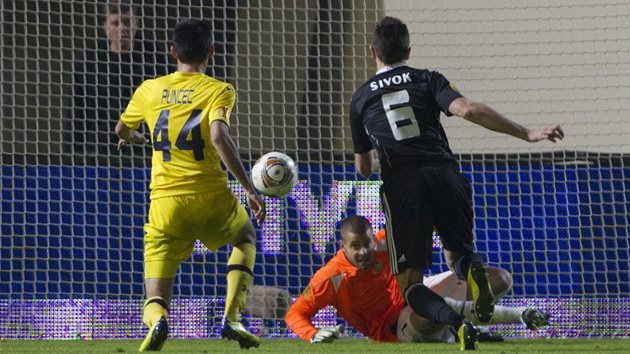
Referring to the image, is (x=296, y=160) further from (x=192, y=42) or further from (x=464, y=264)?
(x=464, y=264)

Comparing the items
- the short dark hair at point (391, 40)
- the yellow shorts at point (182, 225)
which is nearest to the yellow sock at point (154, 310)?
the yellow shorts at point (182, 225)

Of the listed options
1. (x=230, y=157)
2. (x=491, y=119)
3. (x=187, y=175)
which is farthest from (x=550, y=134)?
(x=187, y=175)

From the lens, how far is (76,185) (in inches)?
280

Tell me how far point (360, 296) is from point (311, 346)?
0.55 m

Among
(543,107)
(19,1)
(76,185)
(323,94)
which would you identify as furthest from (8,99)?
(543,107)

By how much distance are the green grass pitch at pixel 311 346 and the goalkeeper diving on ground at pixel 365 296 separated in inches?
4.6

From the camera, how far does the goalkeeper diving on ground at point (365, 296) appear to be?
590 centimetres

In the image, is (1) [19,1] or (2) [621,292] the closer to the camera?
(2) [621,292]

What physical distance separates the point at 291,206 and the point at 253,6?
2192 mm

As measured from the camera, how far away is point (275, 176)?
539 cm

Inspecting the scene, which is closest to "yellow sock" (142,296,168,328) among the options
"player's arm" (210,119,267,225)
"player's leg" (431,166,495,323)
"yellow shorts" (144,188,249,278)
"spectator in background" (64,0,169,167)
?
"yellow shorts" (144,188,249,278)

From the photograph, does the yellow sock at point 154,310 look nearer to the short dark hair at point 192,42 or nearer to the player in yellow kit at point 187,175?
the player in yellow kit at point 187,175

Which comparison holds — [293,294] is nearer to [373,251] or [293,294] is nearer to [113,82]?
[373,251]

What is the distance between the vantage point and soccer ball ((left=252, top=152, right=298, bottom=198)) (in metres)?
5.39
